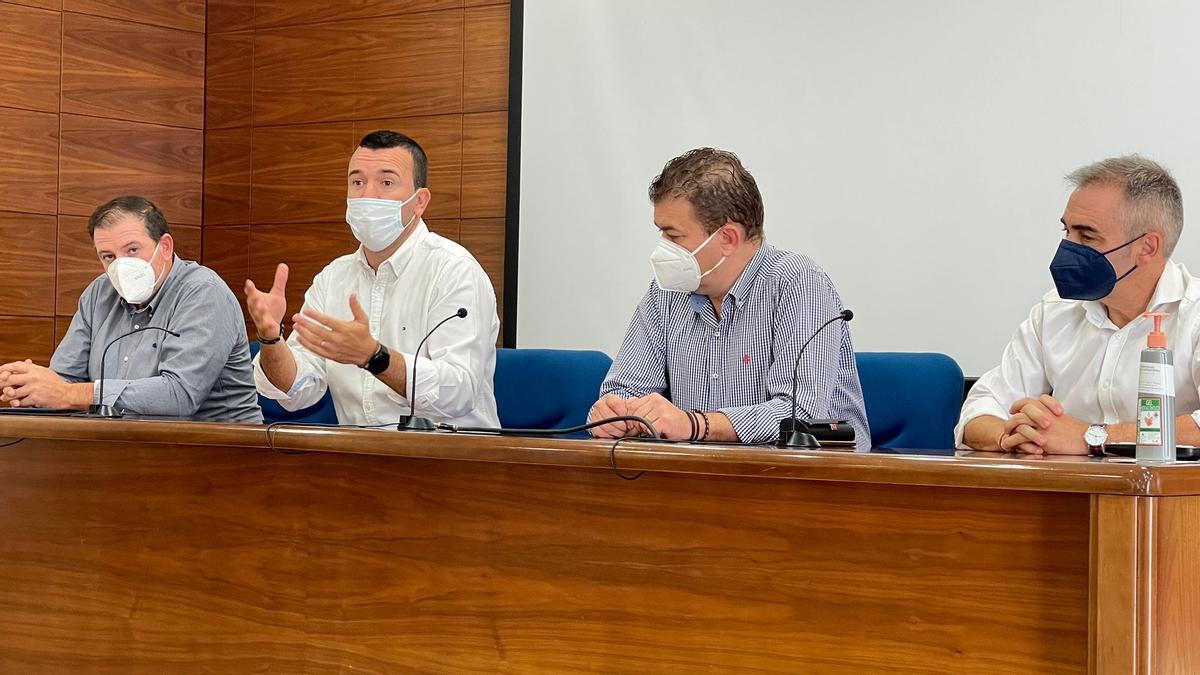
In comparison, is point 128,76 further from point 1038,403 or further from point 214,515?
point 1038,403

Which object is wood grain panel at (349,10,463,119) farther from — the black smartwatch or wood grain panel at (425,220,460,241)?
the black smartwatch

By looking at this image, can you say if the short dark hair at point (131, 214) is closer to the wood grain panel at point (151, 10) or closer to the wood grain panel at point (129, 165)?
the wood grain panel at point (129, 165)

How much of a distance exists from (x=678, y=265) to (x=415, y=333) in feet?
2.46

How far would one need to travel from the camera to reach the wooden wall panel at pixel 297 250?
4438mm

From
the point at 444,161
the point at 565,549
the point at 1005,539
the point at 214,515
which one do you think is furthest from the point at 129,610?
the point at 444,161

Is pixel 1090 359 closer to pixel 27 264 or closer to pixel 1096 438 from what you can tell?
pixel 1096 438

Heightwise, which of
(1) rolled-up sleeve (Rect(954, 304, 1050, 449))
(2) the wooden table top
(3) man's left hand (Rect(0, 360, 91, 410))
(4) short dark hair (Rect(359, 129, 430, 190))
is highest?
(4) short dark hair (Rect(359, 129, 430, 190))

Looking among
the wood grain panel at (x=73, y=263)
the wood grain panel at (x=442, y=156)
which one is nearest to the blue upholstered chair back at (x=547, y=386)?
the wood grain panel at (x=442, y=156)

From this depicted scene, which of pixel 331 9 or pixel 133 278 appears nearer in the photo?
pixel 133 278

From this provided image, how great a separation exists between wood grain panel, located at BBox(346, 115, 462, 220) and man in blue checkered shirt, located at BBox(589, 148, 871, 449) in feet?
5.61

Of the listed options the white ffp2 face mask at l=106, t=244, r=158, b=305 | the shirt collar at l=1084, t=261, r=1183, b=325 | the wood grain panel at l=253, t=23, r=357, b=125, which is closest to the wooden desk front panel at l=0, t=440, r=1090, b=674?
the white ffp2 face mask at l=106, t=244, r=158, b=305

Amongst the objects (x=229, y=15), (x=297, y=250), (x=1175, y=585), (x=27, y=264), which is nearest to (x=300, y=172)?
(x=297, y=250)

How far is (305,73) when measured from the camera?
4.55m

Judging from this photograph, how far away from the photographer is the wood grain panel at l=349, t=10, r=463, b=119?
14.1ft
